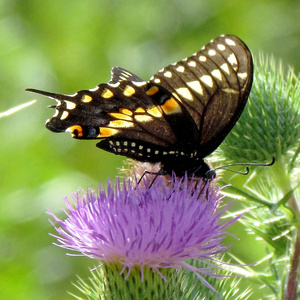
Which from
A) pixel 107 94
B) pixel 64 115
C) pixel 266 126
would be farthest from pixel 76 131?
pixel 266 126

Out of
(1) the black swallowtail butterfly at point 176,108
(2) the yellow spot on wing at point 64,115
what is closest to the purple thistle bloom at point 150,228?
(1) the black swallowtail butterfly at point 176,108

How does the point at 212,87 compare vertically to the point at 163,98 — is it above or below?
above

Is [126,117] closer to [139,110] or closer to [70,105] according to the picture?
[139,110]

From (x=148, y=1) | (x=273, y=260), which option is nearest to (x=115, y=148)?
(x=273, y=260)

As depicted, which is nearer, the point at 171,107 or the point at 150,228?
the point at 150,228

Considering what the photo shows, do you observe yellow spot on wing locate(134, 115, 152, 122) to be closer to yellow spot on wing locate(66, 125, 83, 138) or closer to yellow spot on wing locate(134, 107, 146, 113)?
yellow spot on wing locate(134, 107, 146, 113)

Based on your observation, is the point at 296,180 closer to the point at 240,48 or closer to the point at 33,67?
the point at 240,48

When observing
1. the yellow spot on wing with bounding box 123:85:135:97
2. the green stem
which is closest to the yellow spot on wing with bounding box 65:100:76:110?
the yellow spot on wing with bounding box 123:85:135:97

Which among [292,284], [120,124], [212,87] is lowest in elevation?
[292,284]
